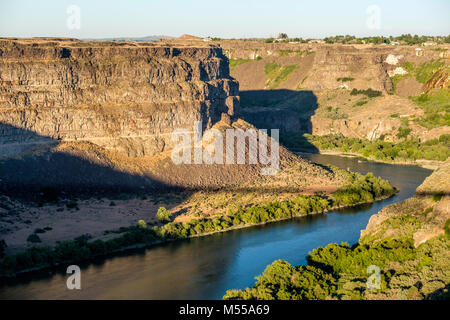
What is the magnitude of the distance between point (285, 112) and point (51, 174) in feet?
219

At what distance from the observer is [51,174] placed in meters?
58.9

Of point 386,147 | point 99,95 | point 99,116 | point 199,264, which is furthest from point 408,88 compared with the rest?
point 199,264

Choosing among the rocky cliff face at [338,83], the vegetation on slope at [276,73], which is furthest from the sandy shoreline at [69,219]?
the vegetation on slope at [276,73]

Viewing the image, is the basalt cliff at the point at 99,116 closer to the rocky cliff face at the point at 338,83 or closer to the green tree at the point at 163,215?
the green tree at the point at 163,215

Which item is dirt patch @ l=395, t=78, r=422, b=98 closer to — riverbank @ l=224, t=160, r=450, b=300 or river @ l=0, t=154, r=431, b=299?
river @ l=0, t=154, r=431, b=299

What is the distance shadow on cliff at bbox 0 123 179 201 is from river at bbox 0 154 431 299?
476 inches

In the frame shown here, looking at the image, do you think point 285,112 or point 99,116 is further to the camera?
point 285,112

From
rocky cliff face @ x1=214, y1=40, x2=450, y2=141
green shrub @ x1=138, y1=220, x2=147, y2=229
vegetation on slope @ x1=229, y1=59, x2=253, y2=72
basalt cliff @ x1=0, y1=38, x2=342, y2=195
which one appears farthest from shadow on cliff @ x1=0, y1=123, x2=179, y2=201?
vegetation on slope @ x1=229, y1=59, x2=253, y2=72

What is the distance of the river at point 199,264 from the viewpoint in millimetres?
41312

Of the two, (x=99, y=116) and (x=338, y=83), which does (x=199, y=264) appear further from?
(x=338, y=83)

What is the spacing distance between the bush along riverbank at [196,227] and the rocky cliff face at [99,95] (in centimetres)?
1289

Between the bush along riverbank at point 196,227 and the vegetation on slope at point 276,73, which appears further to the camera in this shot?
the vegetation on slope at point 276,73

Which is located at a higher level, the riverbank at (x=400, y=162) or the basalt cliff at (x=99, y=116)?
the basalt cliff at (x=99, y=116)

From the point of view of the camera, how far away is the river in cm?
4131
